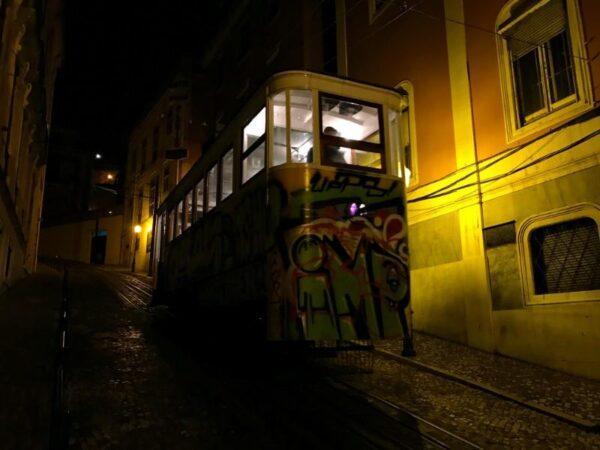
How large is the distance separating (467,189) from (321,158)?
3.78m

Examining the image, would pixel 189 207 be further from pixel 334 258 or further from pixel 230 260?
pixel 334 258

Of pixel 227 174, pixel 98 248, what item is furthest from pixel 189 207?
pixel 98 248

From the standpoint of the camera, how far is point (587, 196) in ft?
21.3

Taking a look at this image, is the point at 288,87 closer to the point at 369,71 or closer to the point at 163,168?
the point at 369,71

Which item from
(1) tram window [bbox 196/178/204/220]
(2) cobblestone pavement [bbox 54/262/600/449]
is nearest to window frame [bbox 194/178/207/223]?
(1) tram window [bbox 196/178/204/220]

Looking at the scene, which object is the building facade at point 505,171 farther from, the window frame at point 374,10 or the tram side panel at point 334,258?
the tram side panel at point 334,258

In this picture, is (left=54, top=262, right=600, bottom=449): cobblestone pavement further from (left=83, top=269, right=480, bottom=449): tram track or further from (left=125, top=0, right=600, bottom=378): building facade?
(left=125, top=0, right=600, bottom=378): building facade

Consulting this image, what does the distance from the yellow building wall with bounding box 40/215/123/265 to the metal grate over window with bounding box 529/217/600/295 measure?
3038cm

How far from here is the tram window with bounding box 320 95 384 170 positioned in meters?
6.09

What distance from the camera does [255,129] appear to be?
6.46 metres

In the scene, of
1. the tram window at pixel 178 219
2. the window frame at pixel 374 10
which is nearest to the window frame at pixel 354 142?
the tram window at pixel 178 219

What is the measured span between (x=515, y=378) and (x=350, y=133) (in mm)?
4091

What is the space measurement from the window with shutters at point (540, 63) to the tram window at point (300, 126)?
3828 millimetres

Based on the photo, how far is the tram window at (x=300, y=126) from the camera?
6.05 metres
